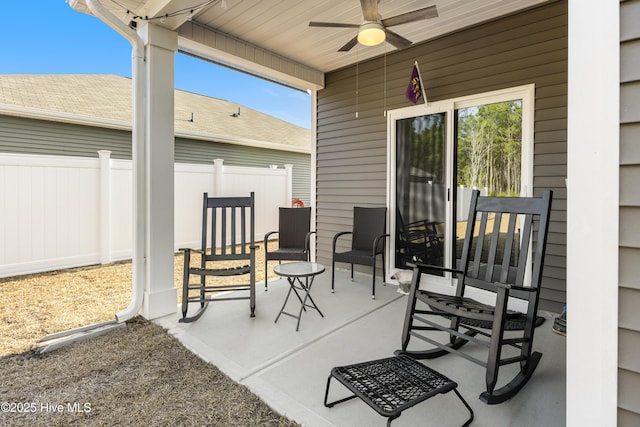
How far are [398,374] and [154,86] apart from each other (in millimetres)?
3106

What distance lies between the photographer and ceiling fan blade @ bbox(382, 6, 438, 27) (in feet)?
8.47

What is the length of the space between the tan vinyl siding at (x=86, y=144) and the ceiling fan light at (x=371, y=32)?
230 inches

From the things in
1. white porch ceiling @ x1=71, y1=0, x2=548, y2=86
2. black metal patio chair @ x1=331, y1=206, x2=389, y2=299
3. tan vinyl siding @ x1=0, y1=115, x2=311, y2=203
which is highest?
white porch ceiling @ x1=71, y1=0, x2=548, y2=86

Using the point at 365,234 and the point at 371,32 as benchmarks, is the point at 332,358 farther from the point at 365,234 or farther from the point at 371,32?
the point at 371,32

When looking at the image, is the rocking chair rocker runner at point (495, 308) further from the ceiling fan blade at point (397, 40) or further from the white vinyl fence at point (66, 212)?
the white vinyl fence at point (66, 212)

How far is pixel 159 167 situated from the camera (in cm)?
305

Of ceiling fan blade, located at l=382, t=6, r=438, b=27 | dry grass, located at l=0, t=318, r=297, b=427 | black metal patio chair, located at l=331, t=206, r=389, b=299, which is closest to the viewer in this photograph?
dry grass, located at l=0, t=318, r=297, b=427

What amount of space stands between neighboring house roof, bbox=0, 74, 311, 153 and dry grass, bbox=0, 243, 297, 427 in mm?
4195

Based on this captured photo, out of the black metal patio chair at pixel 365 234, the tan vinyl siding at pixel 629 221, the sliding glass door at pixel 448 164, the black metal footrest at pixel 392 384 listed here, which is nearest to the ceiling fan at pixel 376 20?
the sliding glass door at pixel 448 164

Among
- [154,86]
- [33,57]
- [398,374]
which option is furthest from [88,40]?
[398,374]

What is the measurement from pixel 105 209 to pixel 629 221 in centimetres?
601

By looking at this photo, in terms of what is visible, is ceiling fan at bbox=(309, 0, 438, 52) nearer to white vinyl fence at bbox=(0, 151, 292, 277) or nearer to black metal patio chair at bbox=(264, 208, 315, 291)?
black metal patio chair at bbox=(264, 208, 315, 291)

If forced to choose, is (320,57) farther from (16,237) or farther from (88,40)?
(88,40)

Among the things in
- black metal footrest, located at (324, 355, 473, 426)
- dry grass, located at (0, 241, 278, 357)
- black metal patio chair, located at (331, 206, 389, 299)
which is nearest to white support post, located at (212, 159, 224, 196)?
dry grass, located at (0, 241, 278, 357)
